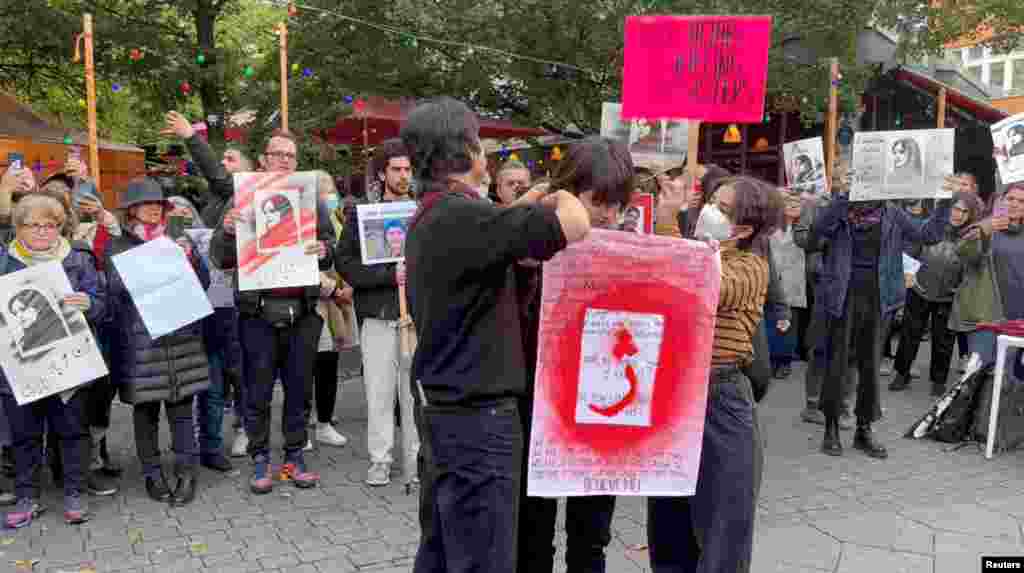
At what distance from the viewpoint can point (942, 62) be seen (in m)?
16.0

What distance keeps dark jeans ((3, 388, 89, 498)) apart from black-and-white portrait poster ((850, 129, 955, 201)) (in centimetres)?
509

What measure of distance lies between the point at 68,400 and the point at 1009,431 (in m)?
6.42

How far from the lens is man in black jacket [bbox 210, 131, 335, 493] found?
5.11 meters

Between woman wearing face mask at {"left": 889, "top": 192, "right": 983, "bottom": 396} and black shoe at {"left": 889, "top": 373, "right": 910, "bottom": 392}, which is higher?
woman wearing face mask at {"left": 889, "top": 192, "right": 983, "bottom": 396}

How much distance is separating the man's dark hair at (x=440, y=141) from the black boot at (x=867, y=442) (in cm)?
468

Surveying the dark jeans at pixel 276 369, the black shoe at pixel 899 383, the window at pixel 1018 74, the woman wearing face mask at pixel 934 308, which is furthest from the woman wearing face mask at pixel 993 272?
the window at pixel 1018 74

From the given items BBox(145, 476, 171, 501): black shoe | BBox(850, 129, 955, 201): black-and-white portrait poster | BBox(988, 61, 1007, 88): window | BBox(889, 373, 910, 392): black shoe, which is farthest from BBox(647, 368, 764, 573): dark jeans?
BBox(988, 61, 1007, 88): window

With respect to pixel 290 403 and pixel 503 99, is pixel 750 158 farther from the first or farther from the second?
pixel 290 403

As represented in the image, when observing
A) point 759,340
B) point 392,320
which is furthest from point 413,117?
point 392,320

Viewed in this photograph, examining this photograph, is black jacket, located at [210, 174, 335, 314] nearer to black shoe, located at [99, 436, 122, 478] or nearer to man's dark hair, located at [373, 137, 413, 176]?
man's dark hair, located at [373, 137, 413, 176]

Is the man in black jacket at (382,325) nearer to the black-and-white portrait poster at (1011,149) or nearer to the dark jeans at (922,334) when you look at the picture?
the black-and-white portrait poster at (1011,149)

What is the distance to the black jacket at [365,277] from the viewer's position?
5.28 metres

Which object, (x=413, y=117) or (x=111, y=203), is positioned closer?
(x=413, y=117)

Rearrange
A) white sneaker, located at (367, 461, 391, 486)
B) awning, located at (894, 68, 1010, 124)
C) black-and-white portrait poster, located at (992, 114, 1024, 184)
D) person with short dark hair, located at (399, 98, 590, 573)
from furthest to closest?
awning, located at (894, 68, 1010, 124) < black-and-white portrait poster, located at (992, 114, 1024, 184) < white sneaker, located at (367, 461, 391, 486) < person with short dark hair, located at (399, 98, 590, 573)
